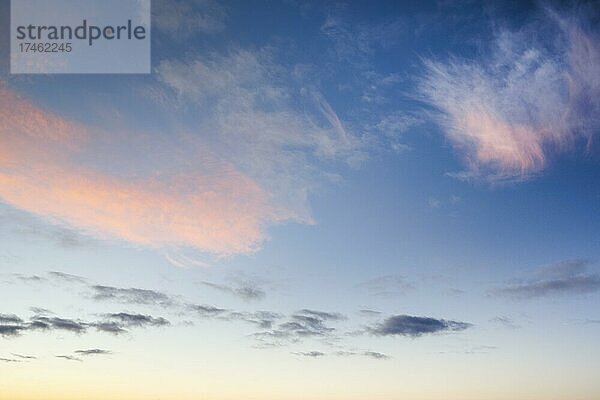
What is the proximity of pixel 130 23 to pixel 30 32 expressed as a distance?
277 inches

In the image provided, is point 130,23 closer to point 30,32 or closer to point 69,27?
point 69,27

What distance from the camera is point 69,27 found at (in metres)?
26.1

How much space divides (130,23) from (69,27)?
164 inches

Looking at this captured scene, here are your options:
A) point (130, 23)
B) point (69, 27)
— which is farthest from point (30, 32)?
point (130, 23)

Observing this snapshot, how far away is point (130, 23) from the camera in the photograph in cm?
2619

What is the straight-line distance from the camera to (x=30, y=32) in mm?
26406

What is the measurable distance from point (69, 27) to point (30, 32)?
9.47 ft
